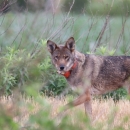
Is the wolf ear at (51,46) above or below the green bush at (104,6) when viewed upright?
below

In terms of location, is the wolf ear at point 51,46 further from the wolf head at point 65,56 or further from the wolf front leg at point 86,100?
the wolf front leg at point 86,100

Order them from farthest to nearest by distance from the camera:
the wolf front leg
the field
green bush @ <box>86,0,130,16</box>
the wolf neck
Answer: green bush @ <box>86,0,130,16</box>, the wolf neck, the wolf front leg, the field

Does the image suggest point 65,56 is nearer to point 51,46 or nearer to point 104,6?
point 51,46

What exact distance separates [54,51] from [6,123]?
429 cm

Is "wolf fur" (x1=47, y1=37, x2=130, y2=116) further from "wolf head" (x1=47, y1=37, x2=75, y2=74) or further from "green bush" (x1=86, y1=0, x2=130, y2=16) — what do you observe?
"green bush" (x1=86, y1=0, x2=130, y2=16)

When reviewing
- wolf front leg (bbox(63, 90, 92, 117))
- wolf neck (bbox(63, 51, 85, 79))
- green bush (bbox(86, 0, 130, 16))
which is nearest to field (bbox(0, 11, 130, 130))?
wolf front leg (bbox(63, 90, 92, 117))

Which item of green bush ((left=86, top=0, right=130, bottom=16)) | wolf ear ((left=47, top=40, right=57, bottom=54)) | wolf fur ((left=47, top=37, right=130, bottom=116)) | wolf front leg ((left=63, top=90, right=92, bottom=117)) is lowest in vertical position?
wolf front leg ((left=63, top=90, right=92, bottom=117))

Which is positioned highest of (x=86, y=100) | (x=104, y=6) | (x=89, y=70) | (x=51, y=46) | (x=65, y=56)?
(x=104, y=6)

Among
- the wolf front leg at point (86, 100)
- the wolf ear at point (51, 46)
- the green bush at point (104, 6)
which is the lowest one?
the wolf front leg at point (86, 100)

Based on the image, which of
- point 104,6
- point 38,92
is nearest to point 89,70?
point 38,92

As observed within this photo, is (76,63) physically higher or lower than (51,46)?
lower

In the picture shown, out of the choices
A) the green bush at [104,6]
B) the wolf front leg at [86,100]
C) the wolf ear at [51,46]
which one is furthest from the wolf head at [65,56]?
the green bush at [104,6]

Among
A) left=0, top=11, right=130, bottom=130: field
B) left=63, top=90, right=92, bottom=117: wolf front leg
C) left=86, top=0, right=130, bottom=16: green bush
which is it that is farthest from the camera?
left=86, top=0, right=130, bottom=16: green bush

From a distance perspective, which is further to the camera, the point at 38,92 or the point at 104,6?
the point at 104,6
